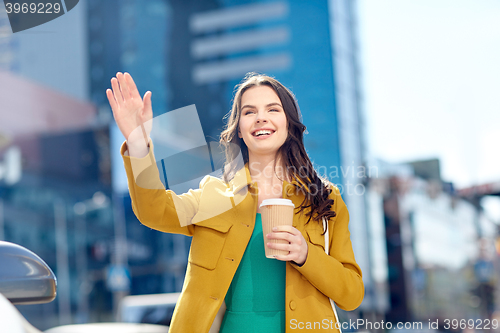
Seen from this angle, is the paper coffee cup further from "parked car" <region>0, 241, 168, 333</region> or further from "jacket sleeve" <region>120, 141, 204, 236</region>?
"parked car" <region>0, 241, 168, 333</region>

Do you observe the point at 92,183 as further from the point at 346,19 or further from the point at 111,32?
the point at 346,19

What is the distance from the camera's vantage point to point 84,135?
29.5m

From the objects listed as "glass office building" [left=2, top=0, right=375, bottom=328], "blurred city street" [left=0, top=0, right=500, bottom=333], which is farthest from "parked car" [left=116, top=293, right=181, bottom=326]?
"glass office building" [left=2, top=0, right=375, bottom=328]

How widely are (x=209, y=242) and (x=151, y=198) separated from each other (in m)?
0.23

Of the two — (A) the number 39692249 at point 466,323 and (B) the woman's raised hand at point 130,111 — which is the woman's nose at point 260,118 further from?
(A) the number 39692249 at point 466,323

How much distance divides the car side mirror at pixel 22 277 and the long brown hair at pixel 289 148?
64cm

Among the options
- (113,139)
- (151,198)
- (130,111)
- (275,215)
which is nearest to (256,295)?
(275,215)

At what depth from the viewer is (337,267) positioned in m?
1.32

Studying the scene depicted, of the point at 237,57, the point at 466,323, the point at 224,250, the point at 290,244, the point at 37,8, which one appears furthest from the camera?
the point at 237,57

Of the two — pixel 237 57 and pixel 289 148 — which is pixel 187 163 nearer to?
pixel 289 148

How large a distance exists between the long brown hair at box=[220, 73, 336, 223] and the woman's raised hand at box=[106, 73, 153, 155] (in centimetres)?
39

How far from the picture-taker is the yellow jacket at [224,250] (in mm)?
1271

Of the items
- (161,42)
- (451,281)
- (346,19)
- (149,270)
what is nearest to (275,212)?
(346,19)

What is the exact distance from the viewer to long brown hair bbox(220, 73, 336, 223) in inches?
59.3
